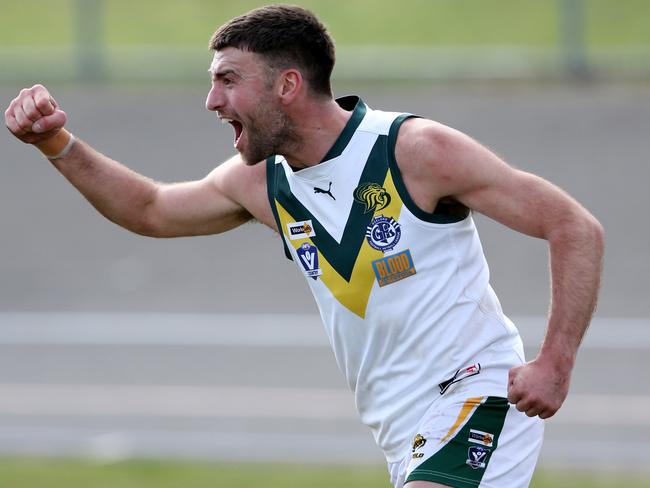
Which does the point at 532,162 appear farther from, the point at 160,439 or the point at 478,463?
the point at 478,463

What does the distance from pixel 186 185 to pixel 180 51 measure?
44.8 ft

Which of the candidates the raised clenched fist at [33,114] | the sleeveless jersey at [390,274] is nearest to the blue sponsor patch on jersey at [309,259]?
the sleeveless jersey at [390,274]

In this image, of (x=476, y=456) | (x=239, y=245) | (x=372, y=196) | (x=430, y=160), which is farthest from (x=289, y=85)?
(x=239, y=245)

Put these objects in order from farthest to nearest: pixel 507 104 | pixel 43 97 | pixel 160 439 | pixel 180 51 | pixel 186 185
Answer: pixel 180 51
pixel 507 104
pixel 160 439
pixel 186 185
pixel 43 97

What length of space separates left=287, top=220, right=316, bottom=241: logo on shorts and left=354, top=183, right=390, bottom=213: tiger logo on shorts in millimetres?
215

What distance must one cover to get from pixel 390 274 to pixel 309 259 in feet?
1.04

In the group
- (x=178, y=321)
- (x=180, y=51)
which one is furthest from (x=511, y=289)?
(x=180, y=51)

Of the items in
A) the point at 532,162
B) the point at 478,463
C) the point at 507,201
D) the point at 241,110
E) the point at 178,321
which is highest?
the point at 532,162

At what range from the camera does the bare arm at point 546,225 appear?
15.4 feet

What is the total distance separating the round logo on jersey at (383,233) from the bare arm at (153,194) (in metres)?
0.59

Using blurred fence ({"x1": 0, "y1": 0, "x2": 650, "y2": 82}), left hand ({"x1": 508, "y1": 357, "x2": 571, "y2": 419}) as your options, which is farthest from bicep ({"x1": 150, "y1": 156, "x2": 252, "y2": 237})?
blurred fence ({"x1": 0, "y1": 0, "x2": 650, "y2": 82})

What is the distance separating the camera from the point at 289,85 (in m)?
5.11

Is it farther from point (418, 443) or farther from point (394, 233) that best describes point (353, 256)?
point (418, 443)

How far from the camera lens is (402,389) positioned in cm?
511
